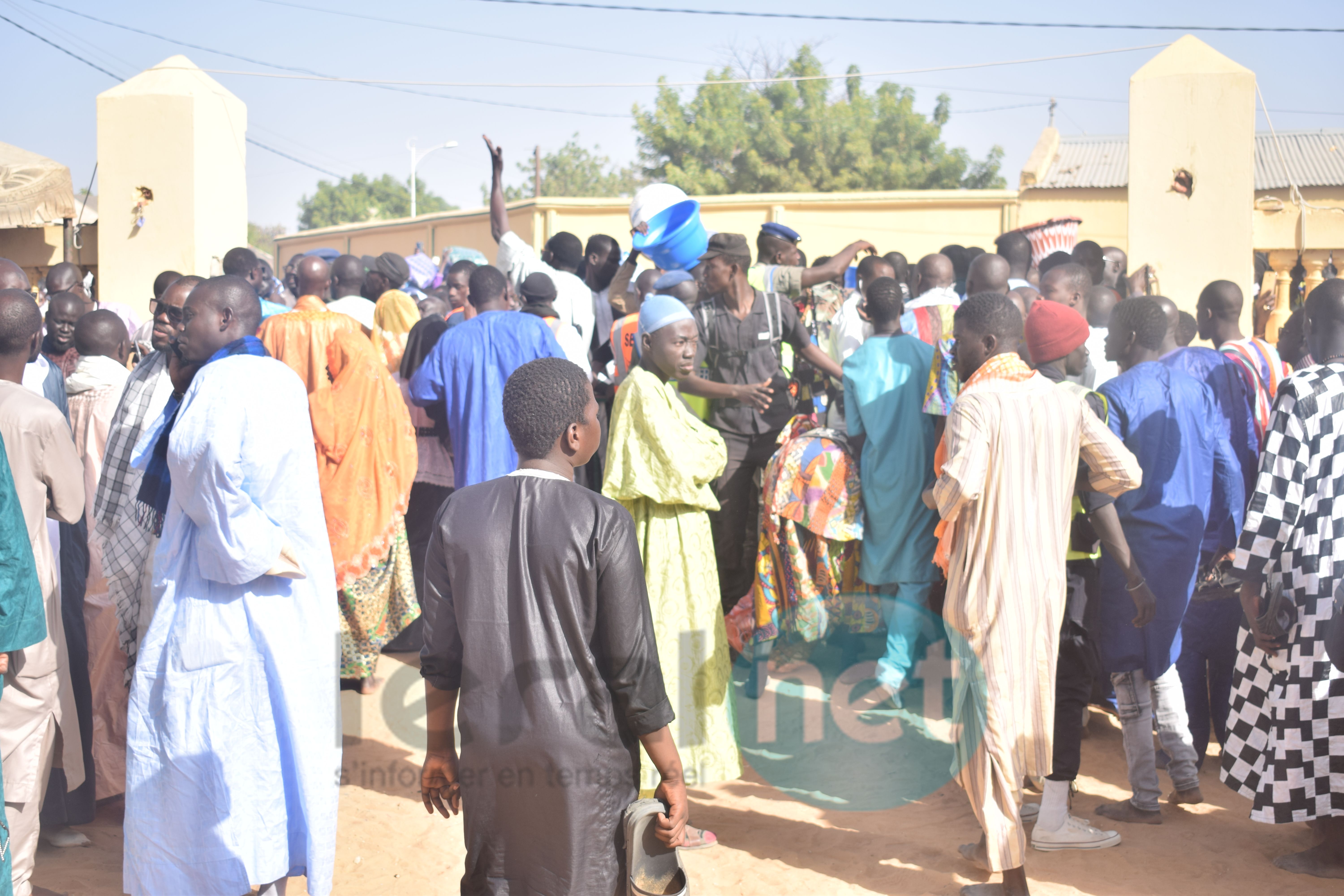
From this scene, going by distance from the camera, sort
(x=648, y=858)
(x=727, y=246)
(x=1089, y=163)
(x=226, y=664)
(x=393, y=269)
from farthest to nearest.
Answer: (x=1089, y=163) < (x=393, y=269) < (x=727, y=246) < (x=226, y=664) < (x=648, y=858)

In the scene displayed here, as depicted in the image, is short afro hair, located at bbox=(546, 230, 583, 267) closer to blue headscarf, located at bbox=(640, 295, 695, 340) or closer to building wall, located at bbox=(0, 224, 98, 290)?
blue headscarf, located at bbox=(640, 295, 695, 340)

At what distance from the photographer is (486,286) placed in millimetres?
5500

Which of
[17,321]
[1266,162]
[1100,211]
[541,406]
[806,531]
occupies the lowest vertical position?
[806,531]

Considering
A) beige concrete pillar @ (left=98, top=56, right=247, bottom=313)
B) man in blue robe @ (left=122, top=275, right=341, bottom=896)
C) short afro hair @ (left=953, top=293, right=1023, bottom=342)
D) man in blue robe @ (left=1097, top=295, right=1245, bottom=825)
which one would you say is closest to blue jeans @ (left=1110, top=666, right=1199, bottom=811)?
man in blue robe @ (left=1097, top=295, right=1245, bottom=825)

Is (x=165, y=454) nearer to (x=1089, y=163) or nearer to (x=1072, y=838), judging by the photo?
(x=1072, y=838)

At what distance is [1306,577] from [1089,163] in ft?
86.6

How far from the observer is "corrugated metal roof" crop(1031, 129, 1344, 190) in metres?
24.5

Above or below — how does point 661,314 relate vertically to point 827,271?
below

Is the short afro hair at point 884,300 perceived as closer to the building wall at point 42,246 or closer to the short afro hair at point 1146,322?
the short afro hair at point 1146,322

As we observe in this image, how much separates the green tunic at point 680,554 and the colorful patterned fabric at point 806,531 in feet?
3.07

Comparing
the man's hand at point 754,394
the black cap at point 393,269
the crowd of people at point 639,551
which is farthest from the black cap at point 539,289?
the black cap at point 393,269

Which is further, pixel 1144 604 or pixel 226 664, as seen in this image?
pixel 1144 604

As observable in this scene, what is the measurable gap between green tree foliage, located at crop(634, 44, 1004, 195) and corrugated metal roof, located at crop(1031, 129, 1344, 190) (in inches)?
264

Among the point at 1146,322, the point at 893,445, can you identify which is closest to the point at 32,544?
the point at 893,445
